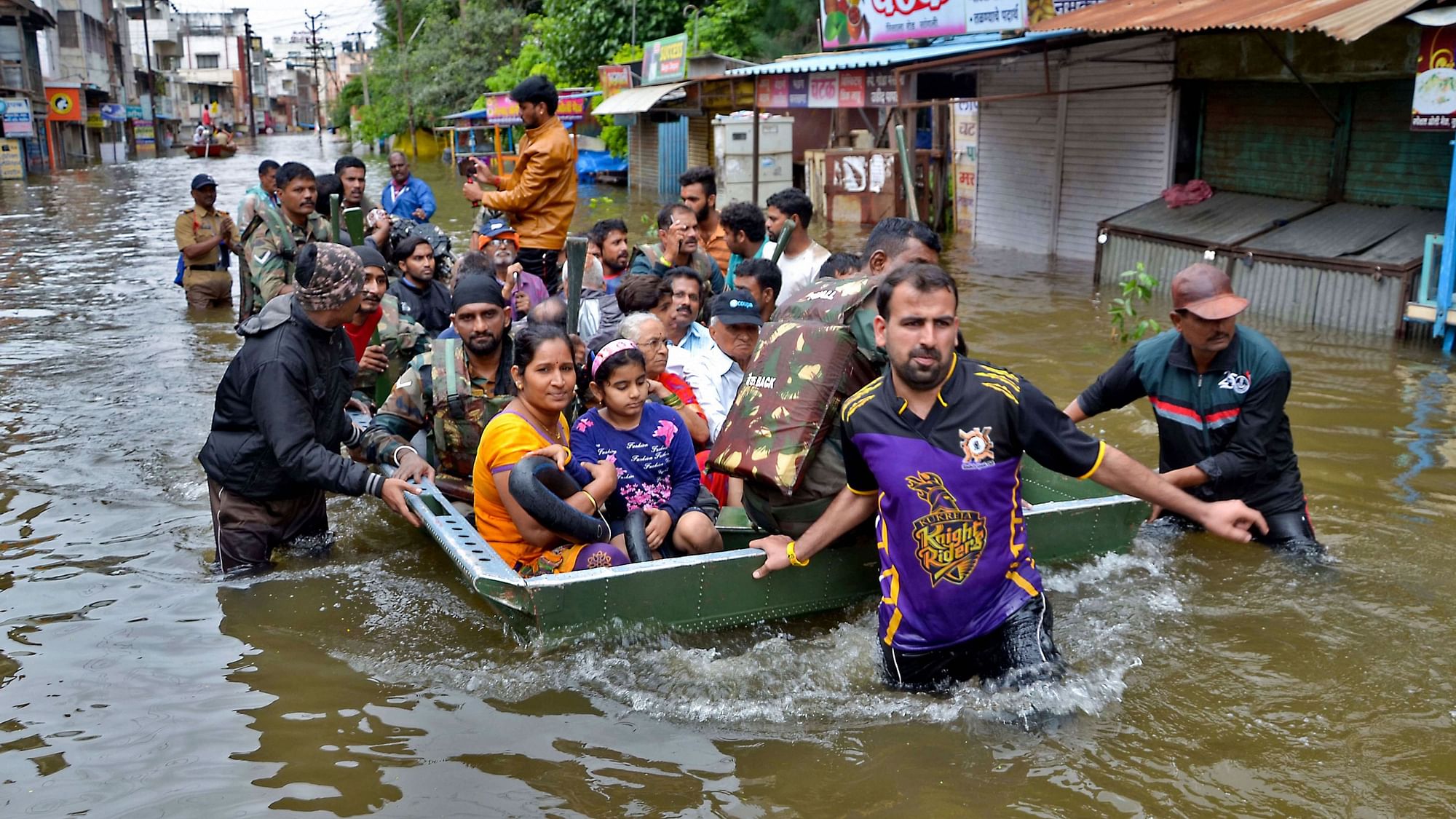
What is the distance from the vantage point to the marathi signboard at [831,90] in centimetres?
1728

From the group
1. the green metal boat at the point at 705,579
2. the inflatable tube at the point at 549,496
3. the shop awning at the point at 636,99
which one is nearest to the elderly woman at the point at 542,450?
the inflatable tube at the point at 549,496

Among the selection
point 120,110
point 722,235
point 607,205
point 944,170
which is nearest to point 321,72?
point 120,110

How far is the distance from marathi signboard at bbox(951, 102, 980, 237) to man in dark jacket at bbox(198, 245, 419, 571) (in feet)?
47.1

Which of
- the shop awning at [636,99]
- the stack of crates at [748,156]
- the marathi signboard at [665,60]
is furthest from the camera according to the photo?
the marathi signboard at [665,60]

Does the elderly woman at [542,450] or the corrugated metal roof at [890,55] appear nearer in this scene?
the elderly woman at [542,450]

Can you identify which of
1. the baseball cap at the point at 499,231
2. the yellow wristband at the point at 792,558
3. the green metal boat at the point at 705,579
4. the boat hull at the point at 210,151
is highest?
the boat hull at the point at 210,151

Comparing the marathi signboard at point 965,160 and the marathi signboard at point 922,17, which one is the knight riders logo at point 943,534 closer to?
the marathi signboard at point 922,17

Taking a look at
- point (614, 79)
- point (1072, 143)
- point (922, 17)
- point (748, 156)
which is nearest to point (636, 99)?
point (614, 79)

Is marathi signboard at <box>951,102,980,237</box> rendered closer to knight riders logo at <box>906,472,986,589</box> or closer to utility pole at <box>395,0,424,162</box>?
knight riders logo at <box>906,472,986,589</box>

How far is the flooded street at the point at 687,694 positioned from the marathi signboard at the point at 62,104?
154 ft

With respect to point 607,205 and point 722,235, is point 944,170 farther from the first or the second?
point 722,235

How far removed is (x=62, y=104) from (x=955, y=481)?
52.8m

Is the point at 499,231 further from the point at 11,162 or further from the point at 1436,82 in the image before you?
the point at 11,162

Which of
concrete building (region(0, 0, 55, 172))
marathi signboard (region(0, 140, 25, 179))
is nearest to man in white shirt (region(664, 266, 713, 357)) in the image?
marathi signboard (region(0, 140, 25, 179))
